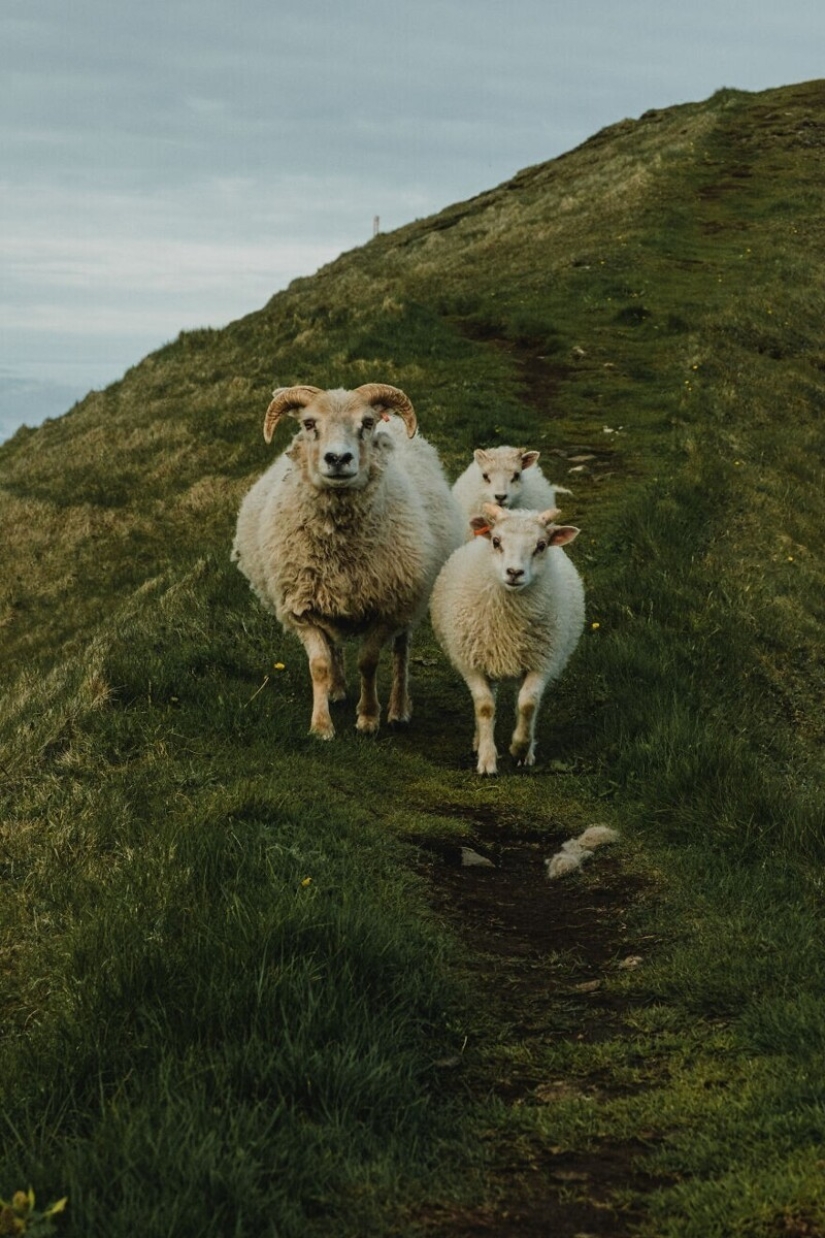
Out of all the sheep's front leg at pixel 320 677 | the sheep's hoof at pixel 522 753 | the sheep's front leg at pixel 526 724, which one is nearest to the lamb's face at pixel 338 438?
the sheep's front leg at pixel 320 677

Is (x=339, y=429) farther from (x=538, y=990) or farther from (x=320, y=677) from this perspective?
(x=538, y=990)

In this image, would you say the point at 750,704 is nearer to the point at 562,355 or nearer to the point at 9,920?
the point at 9,920

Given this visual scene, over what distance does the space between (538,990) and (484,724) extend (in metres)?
3.36

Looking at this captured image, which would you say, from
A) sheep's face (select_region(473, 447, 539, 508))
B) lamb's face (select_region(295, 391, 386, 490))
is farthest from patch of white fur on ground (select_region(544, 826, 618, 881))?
sheep's face (select_region(473, 447, 539, 508))

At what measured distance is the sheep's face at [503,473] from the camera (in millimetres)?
11141

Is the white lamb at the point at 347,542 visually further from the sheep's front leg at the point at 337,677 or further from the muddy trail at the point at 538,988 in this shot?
the muddy trail at the point at 538,988

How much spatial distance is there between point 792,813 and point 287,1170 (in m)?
3.88

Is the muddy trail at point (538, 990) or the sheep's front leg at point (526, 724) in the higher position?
the sheep's front leg at point (526, 724)

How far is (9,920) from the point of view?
5211 mm

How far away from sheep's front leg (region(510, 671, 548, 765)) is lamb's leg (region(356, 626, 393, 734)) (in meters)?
1.01

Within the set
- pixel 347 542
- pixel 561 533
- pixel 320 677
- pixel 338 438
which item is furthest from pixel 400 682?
pixel 338 438

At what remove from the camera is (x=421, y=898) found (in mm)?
5562

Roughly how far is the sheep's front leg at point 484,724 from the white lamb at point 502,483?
285cm

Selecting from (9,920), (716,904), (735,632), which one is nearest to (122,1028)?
(9,920)
